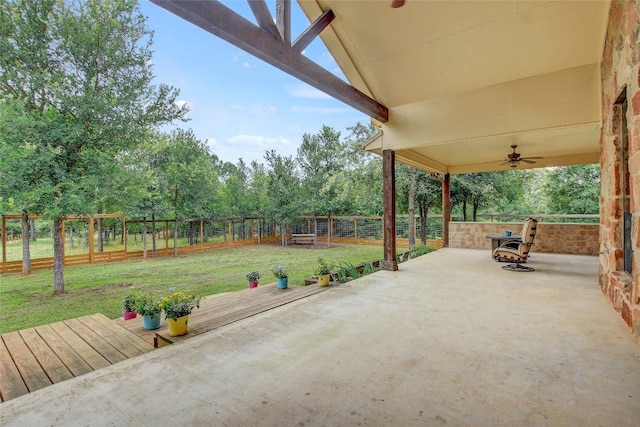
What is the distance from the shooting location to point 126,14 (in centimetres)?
690

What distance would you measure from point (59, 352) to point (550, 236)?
10.4 metres

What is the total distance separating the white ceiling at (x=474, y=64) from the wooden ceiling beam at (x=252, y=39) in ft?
3.02

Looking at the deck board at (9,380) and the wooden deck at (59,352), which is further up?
the deck board at (9,380)

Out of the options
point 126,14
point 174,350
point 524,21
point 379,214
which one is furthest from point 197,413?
point 379,214

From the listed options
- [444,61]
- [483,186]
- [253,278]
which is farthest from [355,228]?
[444,61]

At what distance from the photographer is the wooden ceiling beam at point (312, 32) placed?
10.9 ft

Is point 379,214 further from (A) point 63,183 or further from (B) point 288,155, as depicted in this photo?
(A) point 63,183

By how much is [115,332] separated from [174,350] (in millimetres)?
1047

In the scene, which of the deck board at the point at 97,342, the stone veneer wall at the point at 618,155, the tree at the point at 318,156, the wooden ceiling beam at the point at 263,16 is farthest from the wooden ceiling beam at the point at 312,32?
the tree at the point at 318,156

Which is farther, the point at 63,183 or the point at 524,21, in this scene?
the point at 63,183

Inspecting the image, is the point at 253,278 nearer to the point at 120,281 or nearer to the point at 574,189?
the point at 120,281

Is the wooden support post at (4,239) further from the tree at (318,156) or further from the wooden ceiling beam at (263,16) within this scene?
the tree at (318,156)

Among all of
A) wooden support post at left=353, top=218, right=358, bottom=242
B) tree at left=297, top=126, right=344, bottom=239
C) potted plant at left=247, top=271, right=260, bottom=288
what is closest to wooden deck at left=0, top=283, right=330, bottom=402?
potted plant at left=247, top=271, right=260, bottom=288

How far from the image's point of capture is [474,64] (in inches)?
176
